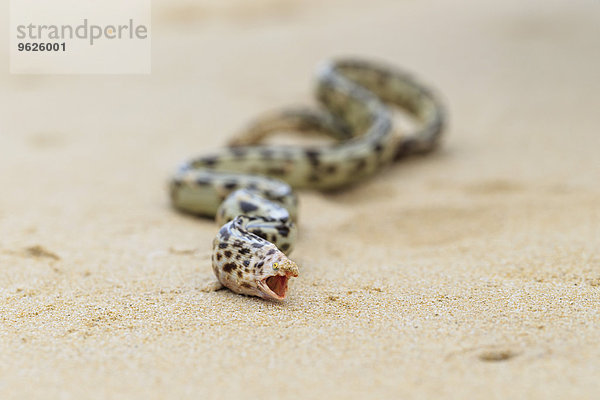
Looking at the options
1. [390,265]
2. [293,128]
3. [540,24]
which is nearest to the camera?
[390,265]

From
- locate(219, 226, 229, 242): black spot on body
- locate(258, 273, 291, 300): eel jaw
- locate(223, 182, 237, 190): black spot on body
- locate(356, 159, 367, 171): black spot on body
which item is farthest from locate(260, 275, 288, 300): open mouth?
locate(356, 159, 367, 171): black spot on body

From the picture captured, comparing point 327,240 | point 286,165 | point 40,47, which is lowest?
point 327,240

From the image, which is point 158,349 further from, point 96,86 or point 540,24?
point 540,24

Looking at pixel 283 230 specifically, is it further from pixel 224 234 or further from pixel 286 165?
pixel 286 165

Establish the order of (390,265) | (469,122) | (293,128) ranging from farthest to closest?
1. (469,122)
2. (293,128)
3. (390,265)

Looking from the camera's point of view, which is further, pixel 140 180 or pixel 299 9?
pixel 299 9

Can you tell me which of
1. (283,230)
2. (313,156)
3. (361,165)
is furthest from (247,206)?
(361,165)

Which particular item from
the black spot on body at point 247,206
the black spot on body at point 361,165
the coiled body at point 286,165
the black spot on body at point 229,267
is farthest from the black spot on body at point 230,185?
the black spot on body at point 229,267

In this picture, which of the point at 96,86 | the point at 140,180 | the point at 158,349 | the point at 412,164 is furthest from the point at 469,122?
the point at 158,349
